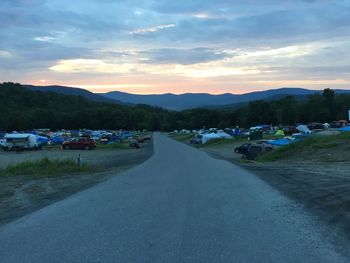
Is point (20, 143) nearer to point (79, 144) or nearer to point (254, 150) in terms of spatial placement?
point (79, 144)

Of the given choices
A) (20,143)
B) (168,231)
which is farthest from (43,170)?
(20,143)

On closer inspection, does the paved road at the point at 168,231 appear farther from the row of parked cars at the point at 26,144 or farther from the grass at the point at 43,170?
the row of parked cars at the point at 26,144

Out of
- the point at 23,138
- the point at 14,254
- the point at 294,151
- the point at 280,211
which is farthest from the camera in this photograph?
the point at 23,138

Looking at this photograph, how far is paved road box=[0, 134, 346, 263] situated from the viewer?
6.95 meters

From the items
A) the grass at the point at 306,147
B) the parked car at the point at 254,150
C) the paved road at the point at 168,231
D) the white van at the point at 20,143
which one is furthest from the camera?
the white van at the point at 20,143

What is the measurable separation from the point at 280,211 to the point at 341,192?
347cm

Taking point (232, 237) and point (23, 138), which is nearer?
point (232, 237)

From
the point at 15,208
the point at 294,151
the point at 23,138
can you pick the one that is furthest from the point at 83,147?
the point at 15,208

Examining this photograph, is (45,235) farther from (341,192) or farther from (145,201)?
(341,192)

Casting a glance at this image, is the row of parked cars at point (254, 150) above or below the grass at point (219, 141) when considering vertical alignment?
above

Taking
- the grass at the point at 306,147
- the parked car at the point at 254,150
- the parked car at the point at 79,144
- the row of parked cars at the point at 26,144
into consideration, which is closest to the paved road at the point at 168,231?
the grass at the point at 306,147

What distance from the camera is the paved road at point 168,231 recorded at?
274 inches

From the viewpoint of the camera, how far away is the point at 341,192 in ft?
44.8

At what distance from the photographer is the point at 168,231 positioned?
8594 millimetres
